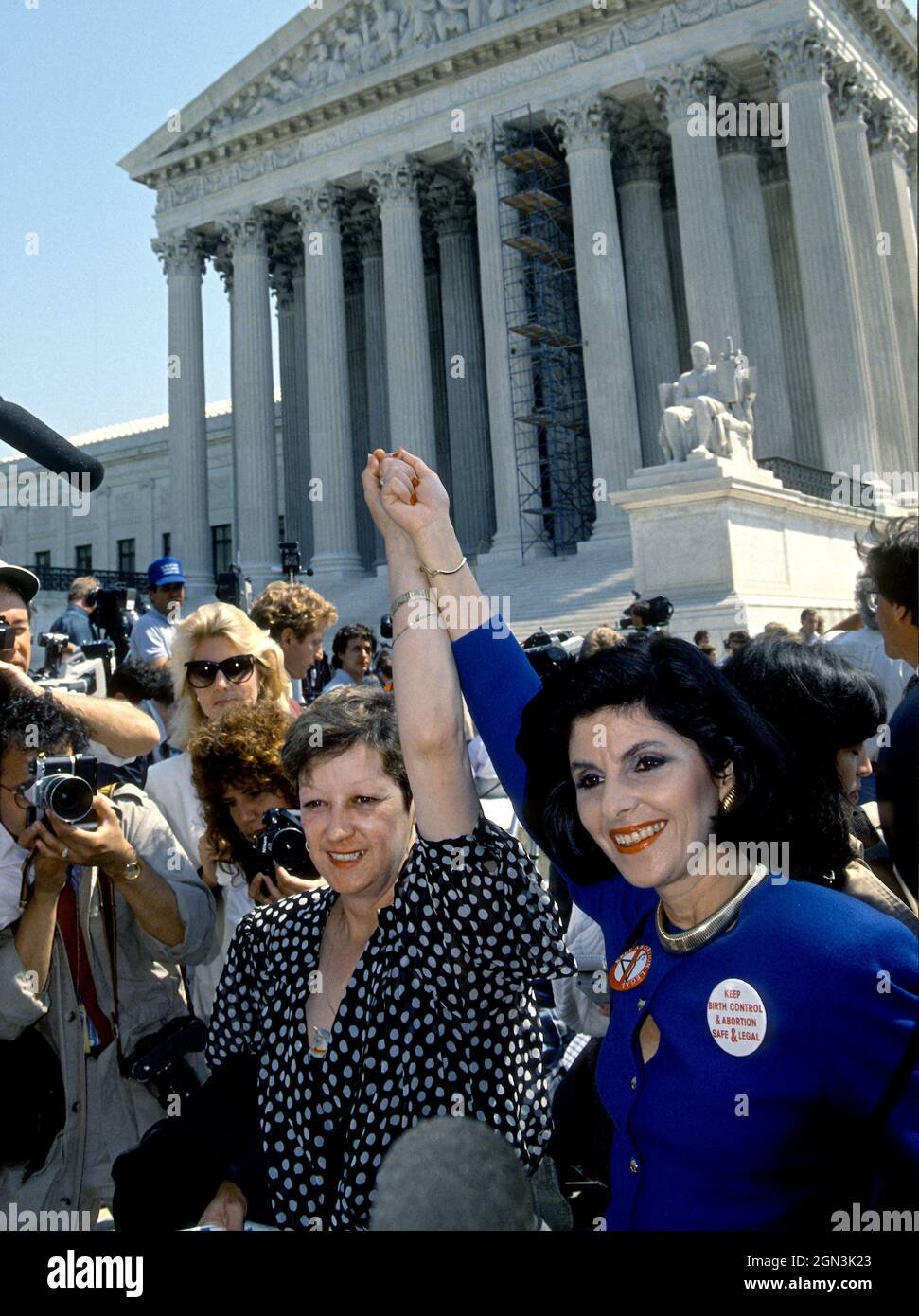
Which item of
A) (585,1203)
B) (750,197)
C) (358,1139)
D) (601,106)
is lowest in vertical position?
(585,1203)

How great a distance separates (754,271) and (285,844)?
28158 millimetres

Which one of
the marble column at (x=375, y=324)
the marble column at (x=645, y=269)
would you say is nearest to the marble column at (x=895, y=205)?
the marble column at (x=645, y=269)

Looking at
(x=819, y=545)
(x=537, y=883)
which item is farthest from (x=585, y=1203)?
(x=819, y=545)

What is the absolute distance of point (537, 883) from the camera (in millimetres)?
2291

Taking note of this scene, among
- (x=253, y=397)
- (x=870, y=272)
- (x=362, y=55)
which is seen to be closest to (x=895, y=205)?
(x=870, y=272)

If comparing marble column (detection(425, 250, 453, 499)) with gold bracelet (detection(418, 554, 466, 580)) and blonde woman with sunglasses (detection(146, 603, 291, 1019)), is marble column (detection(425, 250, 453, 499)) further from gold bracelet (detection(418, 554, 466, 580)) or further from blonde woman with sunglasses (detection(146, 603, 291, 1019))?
gold bracelet (detection(418, 554, 466, 580))

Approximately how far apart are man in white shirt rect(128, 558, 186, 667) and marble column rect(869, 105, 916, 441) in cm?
2442

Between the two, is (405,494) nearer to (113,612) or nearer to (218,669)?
(218,669)

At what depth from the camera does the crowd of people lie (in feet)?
5.81

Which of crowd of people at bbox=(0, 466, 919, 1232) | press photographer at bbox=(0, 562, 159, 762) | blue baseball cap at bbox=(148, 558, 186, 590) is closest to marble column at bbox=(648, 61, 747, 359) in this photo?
blue baseball cap at bbox=(148, 558, 186, 590)

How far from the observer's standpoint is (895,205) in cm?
2928

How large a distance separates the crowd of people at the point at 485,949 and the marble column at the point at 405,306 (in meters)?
28.4

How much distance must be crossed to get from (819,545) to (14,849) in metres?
20.6
